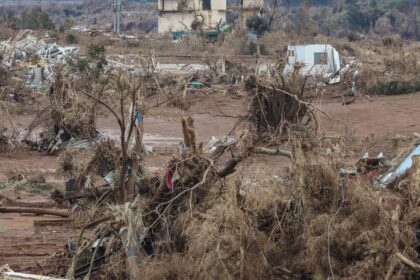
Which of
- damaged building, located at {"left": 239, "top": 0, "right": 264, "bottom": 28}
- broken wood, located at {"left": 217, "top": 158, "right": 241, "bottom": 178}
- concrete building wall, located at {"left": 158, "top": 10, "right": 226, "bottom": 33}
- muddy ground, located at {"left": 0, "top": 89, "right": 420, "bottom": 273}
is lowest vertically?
muddy ground, located at {"left": 0, "top": 89, "right": 420, "bottom": 273}

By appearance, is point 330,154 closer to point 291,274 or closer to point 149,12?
point 291,274

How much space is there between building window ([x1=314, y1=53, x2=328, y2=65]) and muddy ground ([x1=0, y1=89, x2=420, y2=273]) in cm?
500

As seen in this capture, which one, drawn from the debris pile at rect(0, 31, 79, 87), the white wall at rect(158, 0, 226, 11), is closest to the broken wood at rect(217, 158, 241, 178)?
the debris pile at rect(0, 31, 79, 87)

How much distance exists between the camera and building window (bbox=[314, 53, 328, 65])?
3356cm

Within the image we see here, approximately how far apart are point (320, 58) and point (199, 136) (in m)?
12.9

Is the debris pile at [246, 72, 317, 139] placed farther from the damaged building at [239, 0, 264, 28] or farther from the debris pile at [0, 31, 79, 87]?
the damaged building at [239, 0, 264, 28]

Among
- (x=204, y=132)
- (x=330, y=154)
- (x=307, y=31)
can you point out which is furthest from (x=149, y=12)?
(x=330, y=154)

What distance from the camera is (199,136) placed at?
72.0 ft

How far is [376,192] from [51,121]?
1232 cm

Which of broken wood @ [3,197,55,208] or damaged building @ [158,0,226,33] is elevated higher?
damaged building @ [158,0,226,33]

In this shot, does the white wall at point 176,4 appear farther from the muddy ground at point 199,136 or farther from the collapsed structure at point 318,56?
the muddy ground at point 199,136

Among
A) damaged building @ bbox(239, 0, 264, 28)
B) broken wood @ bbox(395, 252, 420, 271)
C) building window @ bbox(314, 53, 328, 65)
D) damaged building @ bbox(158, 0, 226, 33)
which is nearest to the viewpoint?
broken wood @ bbox(395, 252, 420, 271)

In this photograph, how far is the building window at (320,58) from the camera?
33559 millimetres

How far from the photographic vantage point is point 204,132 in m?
23.5
